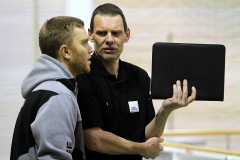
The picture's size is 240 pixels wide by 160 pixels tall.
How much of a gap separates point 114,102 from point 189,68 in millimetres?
349

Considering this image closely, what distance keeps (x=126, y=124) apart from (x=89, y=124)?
0.61 feet

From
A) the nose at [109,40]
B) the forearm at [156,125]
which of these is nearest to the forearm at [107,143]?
the forearm at [156,125]

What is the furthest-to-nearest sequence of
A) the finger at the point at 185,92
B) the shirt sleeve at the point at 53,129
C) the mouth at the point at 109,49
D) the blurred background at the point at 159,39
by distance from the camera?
the blurred background at the point at 159,39 < the mouth at the point at 109,49 < the finger at the point at 185,92 < the shirt sleeve at the point at 53,129

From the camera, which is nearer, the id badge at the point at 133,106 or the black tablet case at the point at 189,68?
the black tablet case at the point at 189,68

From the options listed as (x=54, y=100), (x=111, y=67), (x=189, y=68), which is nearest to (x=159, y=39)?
(x=111, y=67)

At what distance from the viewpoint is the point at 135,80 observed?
90.3 inches

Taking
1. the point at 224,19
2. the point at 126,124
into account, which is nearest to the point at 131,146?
the point at 126,124

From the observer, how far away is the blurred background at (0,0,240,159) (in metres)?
4.39

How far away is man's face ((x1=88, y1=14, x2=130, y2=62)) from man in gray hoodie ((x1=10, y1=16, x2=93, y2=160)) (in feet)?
0.74

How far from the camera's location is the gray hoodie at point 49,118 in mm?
1673

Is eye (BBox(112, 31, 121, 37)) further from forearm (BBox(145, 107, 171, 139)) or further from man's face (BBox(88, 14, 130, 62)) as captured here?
forearm (BBox(145, 107, 171, 139))

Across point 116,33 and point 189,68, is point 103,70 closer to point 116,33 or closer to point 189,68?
point 116,33

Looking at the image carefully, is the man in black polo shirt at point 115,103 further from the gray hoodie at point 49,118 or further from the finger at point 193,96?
the gray hoodie at point 49,118

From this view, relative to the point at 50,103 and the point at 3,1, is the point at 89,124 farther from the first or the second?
the point at 3,1
